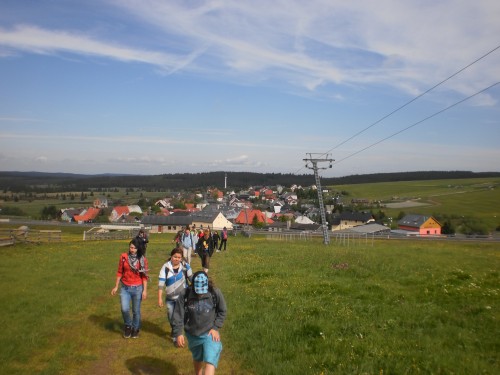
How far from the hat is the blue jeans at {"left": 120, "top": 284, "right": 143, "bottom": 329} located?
3821 mm

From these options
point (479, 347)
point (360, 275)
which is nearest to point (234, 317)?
point (479, 347)

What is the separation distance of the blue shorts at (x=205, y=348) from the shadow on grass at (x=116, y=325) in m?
3.81

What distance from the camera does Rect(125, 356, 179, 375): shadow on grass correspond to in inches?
299

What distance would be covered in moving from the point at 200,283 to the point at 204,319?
1.78 ft

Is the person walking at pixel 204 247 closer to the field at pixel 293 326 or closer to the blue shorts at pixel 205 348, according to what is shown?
the field at pixel 293 326

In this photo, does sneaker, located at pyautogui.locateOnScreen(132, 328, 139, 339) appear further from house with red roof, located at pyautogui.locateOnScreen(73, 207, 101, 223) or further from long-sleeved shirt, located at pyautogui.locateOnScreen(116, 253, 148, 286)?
house with red roof, located at pyautogui.locateOnScreen(73, 207, 101, 223)

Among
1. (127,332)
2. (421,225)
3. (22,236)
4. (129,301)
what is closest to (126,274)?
(129,301)

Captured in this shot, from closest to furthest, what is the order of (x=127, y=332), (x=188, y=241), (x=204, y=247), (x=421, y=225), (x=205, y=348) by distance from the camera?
1. (x=205, y=348)
2. (x=127, y=332)
3. (x=204, y=247)
4. (x=188, y=241)
5. (x=421, y=225)

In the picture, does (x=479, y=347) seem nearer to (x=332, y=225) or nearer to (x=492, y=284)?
(x=492, y=284)

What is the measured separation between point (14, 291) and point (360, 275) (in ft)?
39.2

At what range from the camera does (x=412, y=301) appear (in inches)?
438

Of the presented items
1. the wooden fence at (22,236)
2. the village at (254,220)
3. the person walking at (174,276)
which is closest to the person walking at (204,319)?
the person walking at (174,276)

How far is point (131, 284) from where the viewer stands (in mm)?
9398

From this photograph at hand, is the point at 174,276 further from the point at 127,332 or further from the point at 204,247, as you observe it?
the point at 204,247
